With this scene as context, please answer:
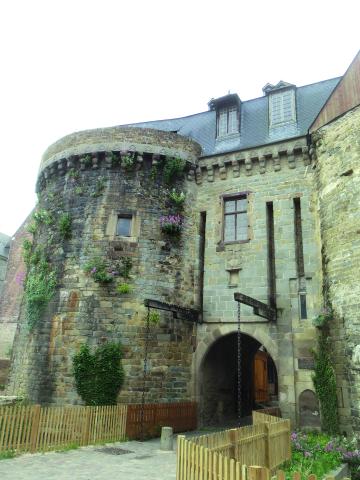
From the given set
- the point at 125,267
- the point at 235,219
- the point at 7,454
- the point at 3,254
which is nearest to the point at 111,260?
the point at 125,267

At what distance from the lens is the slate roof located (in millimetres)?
14984

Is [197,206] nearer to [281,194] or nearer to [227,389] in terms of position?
[281,194]

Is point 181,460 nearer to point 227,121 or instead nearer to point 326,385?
point 326,385

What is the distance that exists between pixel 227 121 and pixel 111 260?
763 cm

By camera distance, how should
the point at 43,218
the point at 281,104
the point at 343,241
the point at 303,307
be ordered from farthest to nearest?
the point at 281,104, the point at 43,218, the point at 303,307, the point at 343,241

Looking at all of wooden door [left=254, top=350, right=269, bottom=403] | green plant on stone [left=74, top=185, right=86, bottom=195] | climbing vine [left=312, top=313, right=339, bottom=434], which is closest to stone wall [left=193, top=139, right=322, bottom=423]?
climbing vine [left=312, top=313, right=339, bottom=434]

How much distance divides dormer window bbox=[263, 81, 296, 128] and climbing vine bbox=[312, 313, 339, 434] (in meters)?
7.73

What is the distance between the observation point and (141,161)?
49.1 ft

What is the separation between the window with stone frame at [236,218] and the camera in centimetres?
1453

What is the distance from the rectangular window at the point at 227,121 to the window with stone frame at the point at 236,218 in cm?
312

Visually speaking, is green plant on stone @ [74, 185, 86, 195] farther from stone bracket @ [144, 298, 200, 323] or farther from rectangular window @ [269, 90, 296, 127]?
rectangular window @ [269, 90, 296, 127]

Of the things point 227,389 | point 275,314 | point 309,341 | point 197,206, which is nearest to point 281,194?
point 197,206

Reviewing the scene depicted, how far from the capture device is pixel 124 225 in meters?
14.4

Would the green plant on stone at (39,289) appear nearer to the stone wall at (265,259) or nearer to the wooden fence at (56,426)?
the wooden fence at (56,426)
